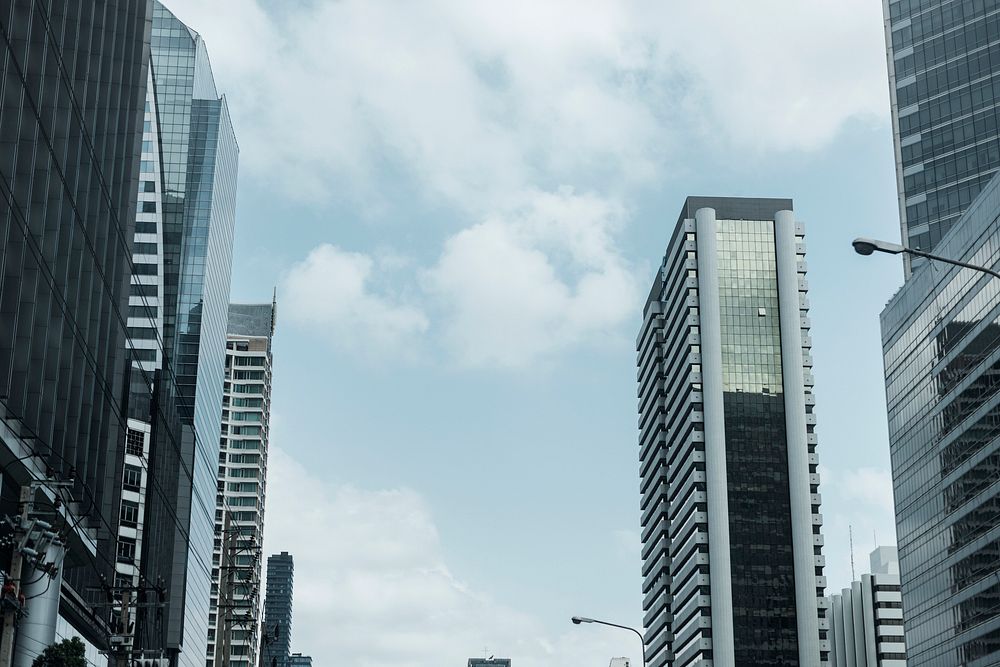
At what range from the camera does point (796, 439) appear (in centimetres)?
18125

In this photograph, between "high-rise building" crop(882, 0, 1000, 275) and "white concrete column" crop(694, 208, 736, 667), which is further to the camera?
"white concrete column" crop(694, 208, 736, 667)

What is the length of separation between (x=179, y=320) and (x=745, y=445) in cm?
7753

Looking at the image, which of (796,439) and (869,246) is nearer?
(869,246)

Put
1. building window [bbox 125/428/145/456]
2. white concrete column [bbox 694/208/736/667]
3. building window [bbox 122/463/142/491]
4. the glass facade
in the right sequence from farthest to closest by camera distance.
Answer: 1. the glass facade
2. white concrete column [bbox 694/208/736/667]
3. building window [bbox 122/463/142/491]
4. building window [bbox 125/428/145/456]

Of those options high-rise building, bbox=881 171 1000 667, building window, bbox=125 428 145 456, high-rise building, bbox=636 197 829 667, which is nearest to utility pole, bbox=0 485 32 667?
high-rise building, bbox=881 171 1000 667

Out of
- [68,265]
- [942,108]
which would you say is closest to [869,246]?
[68,265]

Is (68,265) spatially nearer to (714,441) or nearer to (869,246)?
(869,246)

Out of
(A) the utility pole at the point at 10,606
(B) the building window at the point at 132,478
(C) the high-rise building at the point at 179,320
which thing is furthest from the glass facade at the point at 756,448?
(A) the utility pole at the point at 10,606

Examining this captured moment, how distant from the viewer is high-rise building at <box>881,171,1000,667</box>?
94.8m

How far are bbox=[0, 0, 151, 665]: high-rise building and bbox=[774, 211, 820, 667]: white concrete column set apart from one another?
111311 millimetres

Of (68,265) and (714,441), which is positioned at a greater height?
(714,441)

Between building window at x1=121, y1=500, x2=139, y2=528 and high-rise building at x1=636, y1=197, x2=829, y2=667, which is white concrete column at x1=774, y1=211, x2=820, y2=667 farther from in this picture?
building window at x1=121, y1=500, x2=139, y2=528

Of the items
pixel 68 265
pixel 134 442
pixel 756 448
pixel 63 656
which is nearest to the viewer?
pixel 63 656

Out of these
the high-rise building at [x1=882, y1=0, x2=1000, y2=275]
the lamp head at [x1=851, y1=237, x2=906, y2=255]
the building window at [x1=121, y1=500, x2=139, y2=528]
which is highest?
the high-rise building at [x1=882, y1=0, x2=1000, y2=275]
